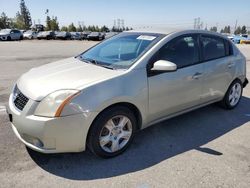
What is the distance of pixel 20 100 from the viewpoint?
10.2 ft

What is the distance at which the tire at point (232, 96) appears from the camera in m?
5.09

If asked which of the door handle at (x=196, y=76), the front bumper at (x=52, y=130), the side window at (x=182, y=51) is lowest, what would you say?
the front bumper at (x=52, y=130)

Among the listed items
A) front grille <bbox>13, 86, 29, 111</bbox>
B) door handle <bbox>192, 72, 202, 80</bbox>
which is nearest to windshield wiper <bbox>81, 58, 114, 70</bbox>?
front grille <bbox>13, 86, 29, 111</bbox>

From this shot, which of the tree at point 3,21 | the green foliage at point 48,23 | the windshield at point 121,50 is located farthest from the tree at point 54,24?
the windshield at point 121,50

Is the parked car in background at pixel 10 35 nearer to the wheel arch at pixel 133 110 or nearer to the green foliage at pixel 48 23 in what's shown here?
the green foliage at pixel 48 23

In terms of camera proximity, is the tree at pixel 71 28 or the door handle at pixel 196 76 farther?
the tree at pixel 71 28

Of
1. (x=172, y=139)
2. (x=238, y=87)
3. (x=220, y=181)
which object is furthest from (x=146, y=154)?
(x=238, y=87)

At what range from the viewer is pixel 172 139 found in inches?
155

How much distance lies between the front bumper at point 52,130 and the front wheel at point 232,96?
3.18m

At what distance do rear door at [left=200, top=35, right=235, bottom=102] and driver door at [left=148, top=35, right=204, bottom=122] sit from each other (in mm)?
184

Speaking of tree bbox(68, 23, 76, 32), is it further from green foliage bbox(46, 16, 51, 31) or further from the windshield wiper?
the windshield wiper

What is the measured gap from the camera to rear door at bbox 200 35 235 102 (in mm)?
4371

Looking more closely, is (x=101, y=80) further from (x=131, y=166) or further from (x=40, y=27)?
(x=40, y=27)

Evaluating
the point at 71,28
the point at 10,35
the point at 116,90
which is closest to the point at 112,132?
the point at 116,90
